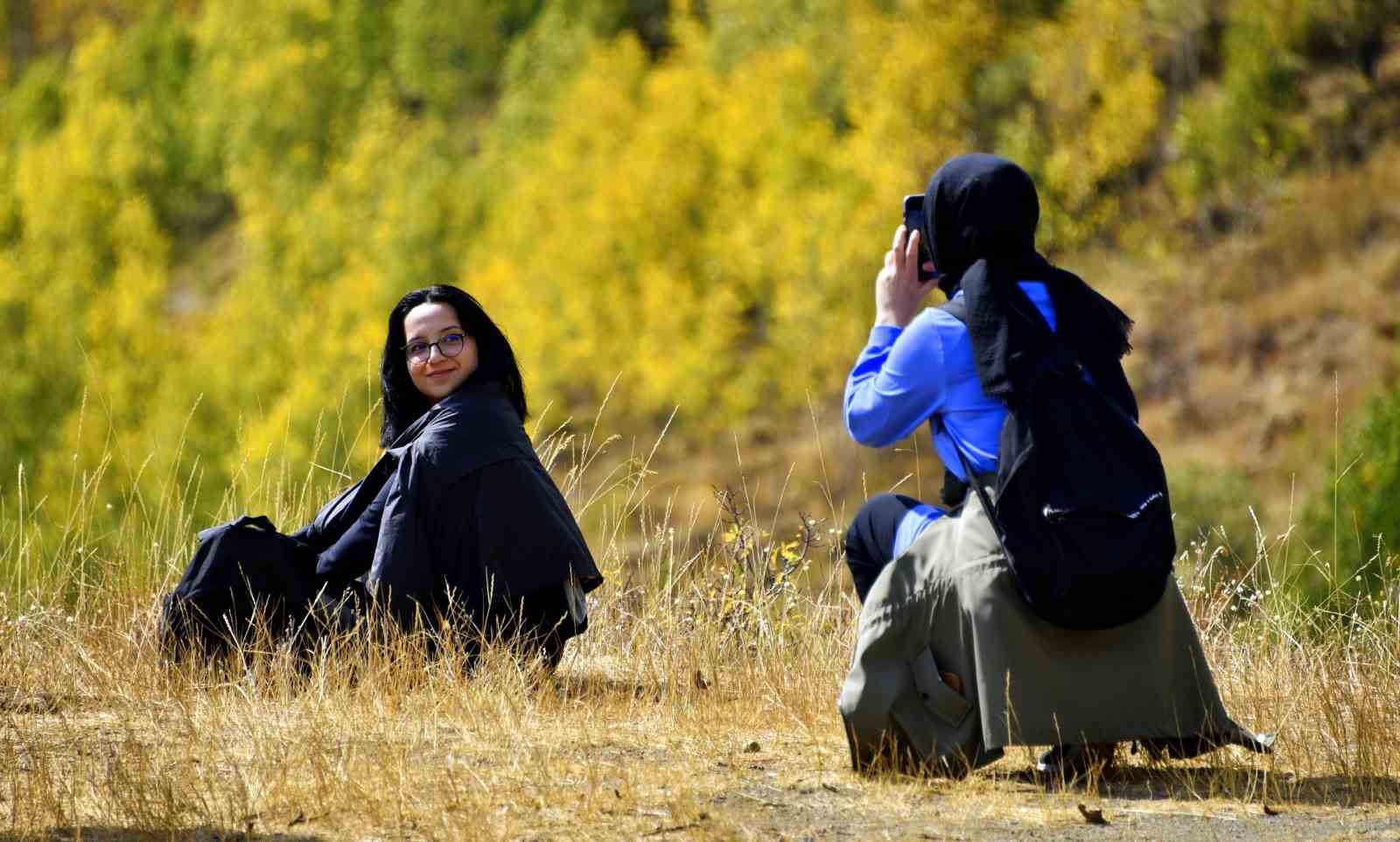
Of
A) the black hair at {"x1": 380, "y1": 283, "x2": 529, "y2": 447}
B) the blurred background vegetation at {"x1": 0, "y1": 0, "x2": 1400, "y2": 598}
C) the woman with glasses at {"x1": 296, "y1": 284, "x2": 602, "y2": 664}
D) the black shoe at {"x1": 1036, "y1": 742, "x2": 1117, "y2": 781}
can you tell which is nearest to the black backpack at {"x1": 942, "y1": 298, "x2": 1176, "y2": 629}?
the black shoe at {"x1": 1036, "y1": 742, "x2": 1117, "y2": 781}

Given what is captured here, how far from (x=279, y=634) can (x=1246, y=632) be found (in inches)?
110

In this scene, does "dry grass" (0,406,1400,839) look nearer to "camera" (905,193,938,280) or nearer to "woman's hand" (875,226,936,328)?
"woman's hand" (875,226,936,328)

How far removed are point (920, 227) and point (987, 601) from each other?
2.76ft

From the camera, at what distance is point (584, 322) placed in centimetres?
2825

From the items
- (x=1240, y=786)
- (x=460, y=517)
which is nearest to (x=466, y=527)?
(x=460, y=517)

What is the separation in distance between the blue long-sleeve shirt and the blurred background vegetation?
14.8 m

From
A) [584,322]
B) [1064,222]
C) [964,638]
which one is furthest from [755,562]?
[584,322]

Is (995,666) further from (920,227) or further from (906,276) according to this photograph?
(920,227)

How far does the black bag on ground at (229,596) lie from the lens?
4.62 m

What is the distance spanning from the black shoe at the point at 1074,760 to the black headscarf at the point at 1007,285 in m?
0.66

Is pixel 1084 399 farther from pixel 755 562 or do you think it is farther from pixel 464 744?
pixel 755 562

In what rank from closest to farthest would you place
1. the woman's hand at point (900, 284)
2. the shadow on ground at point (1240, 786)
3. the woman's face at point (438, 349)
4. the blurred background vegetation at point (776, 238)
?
the shadow on ground at point (1240, 786) < the woman's hand at point (900, 284) < the woman's face at point (438, 349) < the blurred background vegetation at point (776, 238)

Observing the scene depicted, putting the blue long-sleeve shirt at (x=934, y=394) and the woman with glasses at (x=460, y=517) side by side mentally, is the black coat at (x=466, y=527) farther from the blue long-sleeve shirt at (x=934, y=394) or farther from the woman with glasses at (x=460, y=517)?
the blue long-sleeve shirt at (x=934, y=394)

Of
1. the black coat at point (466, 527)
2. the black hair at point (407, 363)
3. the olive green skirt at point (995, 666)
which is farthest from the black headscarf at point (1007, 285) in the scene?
the black hair at point (407, 363)
